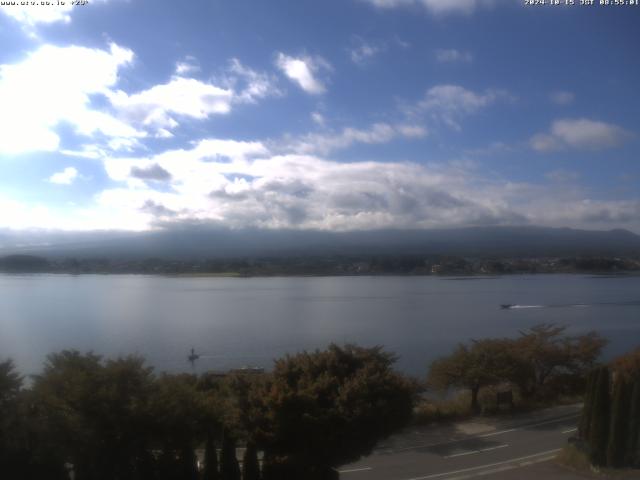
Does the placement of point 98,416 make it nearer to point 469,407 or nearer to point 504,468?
point 504,468

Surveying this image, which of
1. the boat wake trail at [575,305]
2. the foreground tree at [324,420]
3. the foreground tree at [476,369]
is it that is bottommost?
the boat wake trail at [575,305]

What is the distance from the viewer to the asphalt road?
10289 millimetres

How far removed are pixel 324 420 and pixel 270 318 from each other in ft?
110

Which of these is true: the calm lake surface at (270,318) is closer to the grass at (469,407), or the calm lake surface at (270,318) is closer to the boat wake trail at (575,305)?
the boat wake trail at (575,305)

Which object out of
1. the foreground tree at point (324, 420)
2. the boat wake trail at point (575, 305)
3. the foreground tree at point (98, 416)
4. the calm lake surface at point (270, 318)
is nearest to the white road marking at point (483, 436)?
the foreground tree at point (324, 420)

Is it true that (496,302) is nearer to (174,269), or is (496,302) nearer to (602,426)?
(174,269)

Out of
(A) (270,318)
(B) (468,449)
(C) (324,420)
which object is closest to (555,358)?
(B) (468,449)

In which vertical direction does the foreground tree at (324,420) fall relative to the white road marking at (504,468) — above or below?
above

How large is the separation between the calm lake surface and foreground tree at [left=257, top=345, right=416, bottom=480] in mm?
15960

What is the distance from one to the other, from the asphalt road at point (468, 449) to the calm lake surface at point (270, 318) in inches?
410

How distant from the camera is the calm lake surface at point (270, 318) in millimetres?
28516

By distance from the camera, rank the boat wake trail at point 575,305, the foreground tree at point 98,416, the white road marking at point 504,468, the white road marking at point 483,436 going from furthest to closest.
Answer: the boat wake trail at point 575,305, the white road marking at point 483,436, the white road marking at point 504,468, the foreground tree at point 98,416

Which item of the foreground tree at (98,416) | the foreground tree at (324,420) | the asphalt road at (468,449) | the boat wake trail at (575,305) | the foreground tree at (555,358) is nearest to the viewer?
the foreground tree at (98,416)

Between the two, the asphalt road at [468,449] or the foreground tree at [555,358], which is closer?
the asphalt road at [468,449]
